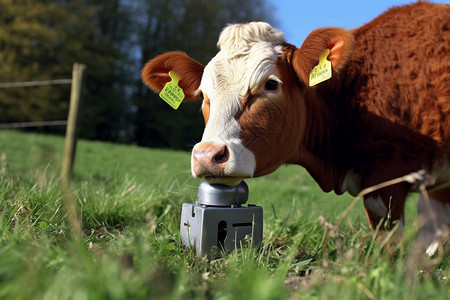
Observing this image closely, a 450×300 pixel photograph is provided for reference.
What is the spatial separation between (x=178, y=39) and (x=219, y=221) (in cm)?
2987

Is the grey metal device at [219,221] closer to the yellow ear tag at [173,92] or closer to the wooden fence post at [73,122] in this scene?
the yellow ear tag at [173,92]

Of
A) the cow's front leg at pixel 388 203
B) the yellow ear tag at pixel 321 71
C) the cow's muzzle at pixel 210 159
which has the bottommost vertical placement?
the cow's front leg at pixel 388 203

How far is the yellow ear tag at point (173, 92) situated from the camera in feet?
11.1

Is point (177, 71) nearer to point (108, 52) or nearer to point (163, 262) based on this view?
point (163, 262)

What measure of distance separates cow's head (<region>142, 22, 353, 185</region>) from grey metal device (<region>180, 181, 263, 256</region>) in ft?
0.42

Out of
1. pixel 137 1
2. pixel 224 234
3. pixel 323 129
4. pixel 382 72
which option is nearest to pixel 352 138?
pixel 323 129

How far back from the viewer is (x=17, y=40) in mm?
25078

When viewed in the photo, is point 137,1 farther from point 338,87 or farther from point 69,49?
point 338,87

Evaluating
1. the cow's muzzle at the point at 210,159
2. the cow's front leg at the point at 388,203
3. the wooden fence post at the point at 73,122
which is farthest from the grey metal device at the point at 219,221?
the wooden fence post at the point at 73,122

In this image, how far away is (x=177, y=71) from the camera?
3406 mm

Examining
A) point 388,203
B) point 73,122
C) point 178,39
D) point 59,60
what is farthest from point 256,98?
point 178,39

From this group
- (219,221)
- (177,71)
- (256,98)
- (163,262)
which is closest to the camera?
(163,262)

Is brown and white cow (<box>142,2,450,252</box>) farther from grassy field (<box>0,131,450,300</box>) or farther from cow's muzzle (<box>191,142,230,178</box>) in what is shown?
grassy field (<box>0,131,450,300</box>)

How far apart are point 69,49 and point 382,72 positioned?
26379 mm
